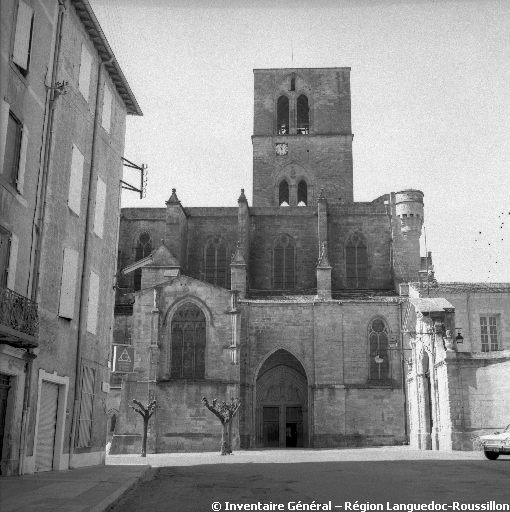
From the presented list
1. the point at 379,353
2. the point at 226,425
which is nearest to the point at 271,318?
the point at 379,353

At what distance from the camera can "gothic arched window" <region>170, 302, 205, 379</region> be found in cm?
3881

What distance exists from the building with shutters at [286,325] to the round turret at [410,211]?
0.26 feet

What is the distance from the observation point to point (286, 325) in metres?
40.3

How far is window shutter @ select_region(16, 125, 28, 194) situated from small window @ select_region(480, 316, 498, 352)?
31113mm

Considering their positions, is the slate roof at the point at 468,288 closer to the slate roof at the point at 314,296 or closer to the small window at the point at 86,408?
the slate roof at the point at 314,296

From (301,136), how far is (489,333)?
806 inches

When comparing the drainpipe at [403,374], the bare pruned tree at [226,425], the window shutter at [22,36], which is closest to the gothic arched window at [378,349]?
the drainpipe at [403,374]

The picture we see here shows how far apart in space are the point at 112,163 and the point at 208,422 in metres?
18.7

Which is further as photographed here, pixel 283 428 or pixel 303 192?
pixel 303 192

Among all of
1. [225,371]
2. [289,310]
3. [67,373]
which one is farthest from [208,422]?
[67,373]

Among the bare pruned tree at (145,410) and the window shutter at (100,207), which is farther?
the bare pruned tree at (145,410)

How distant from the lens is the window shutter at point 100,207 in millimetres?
21609

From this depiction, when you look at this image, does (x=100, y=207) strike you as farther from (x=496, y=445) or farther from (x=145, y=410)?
(x=145, y=410)

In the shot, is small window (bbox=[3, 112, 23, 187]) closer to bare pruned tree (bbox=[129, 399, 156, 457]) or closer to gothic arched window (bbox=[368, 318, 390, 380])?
bare pruned tree (bbox=[129, 399, 156, 457])
